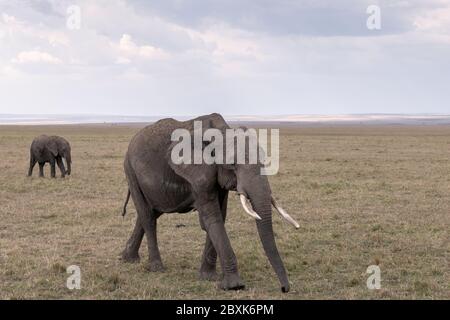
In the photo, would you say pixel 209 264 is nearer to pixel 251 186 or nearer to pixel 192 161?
pixel 192 161

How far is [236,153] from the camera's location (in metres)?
8.07

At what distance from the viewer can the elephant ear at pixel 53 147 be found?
24297 mm

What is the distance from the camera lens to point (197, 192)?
864 centimetres

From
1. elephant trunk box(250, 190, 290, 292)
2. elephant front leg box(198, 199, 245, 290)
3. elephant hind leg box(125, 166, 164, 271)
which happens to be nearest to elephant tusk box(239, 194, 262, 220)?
elephant trunk box(250, 190, 290, 292)

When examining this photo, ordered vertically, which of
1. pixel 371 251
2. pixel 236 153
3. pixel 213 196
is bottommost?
pixel 371 251

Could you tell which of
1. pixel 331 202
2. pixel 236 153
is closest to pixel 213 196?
pixel 236 153

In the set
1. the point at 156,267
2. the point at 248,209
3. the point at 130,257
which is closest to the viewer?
the point at 248,209

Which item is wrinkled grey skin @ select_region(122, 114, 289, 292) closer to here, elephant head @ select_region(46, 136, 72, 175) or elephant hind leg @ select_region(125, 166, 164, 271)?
elephant hind leg @ select_region(125, 166, 164, 271)

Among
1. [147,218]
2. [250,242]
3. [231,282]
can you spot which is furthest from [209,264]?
[250,242]

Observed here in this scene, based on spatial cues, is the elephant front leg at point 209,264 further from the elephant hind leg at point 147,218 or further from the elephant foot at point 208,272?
the elephant hind leg at point 147,218

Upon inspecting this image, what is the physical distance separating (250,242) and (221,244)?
11.4ft

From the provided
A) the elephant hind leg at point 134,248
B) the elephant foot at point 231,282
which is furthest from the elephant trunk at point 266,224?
the elephant hind leg at point 134,248
